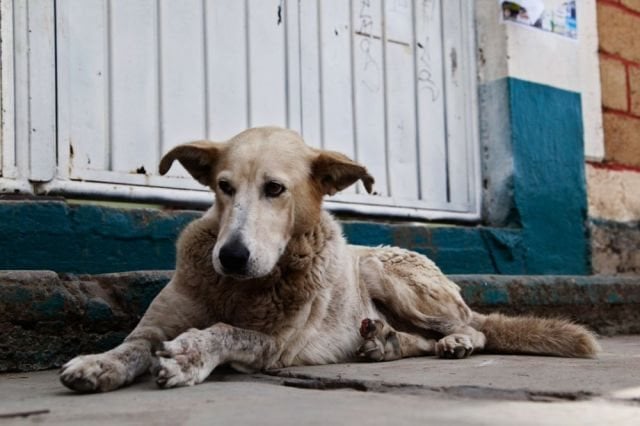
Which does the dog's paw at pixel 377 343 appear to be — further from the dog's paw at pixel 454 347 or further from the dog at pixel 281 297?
the dog's paw at pixel 454 347

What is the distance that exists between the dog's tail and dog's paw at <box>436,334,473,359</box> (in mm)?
288

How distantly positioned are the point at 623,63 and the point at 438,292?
11.1 feet

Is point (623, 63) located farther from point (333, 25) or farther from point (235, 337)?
point (235, 337)

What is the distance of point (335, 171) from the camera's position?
12.0 feet

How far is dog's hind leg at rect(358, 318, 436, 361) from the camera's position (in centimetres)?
378

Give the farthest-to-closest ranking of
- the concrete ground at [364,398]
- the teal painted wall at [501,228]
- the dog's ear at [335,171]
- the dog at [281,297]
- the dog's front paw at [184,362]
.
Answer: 1. the teal painted wall at [501,228]
2. the dog's ear at [335,171]
3. the dog at [281,297]
4. the dog's front paw at [184,362]
5. the concrete ground at [364,398]

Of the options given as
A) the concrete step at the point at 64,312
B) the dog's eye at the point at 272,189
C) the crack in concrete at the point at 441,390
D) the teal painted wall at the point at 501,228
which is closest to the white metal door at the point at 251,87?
the teal painted wall at the point at 501,228

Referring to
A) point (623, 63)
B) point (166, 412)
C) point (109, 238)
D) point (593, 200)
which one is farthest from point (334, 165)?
point (623, 63)

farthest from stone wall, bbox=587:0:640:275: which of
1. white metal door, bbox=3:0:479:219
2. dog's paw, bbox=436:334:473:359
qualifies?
dog's paw, bbox=436:334:473:359

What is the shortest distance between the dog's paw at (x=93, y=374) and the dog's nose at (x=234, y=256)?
21.0 inches

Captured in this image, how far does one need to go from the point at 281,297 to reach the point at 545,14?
11.6ft

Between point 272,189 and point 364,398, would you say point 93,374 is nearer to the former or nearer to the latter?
point 364,398

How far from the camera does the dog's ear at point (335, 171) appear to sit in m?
3.63

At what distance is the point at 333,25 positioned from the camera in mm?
5234
